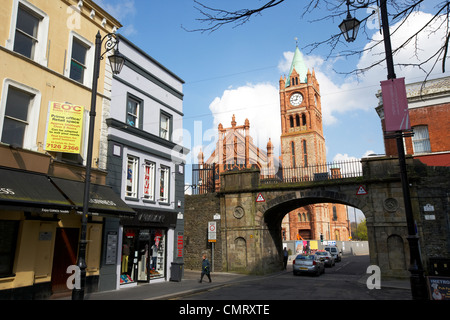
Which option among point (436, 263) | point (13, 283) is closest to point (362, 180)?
point (436, 263)

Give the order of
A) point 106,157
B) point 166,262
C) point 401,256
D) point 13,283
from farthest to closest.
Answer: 1. point 401,256
2. point 166,262
3. point 106,157
4. point 13,283

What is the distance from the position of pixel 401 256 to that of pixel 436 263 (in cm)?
817

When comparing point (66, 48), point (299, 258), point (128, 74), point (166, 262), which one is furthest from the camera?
point (299, 258)

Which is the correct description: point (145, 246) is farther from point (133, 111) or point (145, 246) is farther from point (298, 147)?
point (298, 147)

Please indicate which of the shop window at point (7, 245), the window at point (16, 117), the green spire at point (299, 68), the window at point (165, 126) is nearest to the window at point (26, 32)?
the window at point (16, 117)

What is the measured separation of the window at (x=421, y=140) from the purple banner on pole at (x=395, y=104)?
17651 millimetres

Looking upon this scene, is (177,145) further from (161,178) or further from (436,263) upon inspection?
(436,263)

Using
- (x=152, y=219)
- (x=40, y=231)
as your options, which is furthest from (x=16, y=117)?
(x=152, y=219)

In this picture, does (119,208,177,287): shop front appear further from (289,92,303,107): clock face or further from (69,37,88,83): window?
(289,92,303,107): clock face

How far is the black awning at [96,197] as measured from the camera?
37.8 feet

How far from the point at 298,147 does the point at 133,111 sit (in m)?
58.9

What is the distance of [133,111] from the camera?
55.8 feet

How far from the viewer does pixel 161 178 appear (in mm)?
18484

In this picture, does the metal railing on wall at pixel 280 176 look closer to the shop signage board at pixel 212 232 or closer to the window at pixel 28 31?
the shop signage board at pixel 212 232
